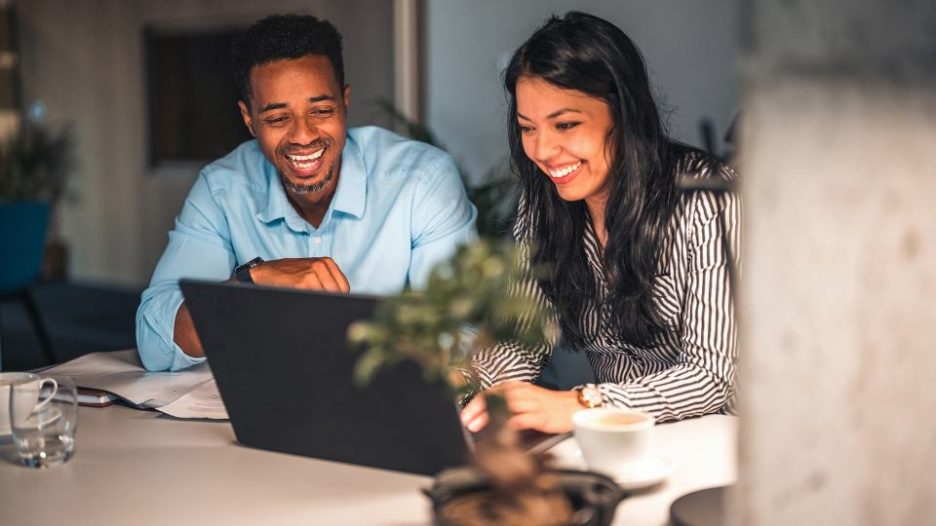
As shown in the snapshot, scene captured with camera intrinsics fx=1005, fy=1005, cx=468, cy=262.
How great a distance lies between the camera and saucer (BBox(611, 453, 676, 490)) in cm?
122

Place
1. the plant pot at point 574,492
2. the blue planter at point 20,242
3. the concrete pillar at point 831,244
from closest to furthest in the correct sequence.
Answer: the concrete pillar at point 831,244, the plant pot at point 574,492, the blue planter at point 20,242

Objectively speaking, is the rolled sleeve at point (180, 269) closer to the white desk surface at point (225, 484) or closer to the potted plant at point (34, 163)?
the white desk surface at point (225, 484)

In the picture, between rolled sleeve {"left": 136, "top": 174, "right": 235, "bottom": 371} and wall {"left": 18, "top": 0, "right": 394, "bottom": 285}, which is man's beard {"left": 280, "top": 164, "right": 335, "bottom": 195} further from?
wall {"left": 18, "top": 0, "right": 394, "bottom": 285}

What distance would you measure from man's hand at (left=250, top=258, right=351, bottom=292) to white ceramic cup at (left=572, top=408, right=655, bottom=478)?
0.70m

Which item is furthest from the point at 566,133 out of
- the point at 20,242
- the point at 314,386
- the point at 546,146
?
the point at 20,242

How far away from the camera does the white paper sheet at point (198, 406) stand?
1629mm

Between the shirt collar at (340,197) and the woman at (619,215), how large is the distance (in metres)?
0.46

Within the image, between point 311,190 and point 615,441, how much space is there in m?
1.25

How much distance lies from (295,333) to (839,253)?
70 cm

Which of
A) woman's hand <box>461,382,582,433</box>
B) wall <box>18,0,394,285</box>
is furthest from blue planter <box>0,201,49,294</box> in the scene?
woman's hand <box>461,382,582,433</box>

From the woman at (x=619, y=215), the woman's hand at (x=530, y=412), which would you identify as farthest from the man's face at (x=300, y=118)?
the woman's hand at (x=530, y=412)

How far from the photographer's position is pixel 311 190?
228cm

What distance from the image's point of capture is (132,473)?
1.36 metres

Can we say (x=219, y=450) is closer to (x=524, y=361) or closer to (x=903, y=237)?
(x=524, y=361)
